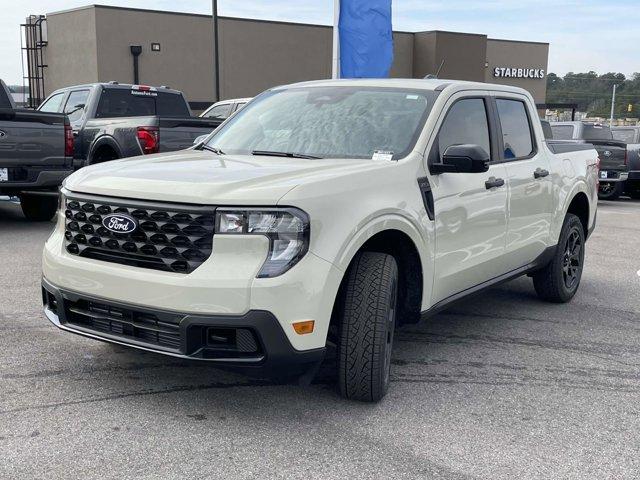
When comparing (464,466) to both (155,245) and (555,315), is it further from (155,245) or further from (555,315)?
(555,315)

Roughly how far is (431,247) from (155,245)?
1.64 metres

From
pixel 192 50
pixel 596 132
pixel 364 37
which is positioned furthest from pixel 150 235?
pixel 192 50

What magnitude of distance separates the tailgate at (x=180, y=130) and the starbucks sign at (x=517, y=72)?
3574 cm

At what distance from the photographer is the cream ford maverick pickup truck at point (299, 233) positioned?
365cm

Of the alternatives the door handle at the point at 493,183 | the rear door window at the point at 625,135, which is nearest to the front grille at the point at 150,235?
the door handle at the point at 493,183

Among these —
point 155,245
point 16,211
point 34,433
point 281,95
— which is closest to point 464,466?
point 155,245

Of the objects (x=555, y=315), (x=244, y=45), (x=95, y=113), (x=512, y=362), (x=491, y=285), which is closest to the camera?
(x=512, y=362)

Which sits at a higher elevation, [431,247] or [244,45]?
[244,45]

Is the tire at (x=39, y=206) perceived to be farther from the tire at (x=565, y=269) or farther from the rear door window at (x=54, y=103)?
the tire at (x=565, y=269)

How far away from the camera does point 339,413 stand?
406 centimetres

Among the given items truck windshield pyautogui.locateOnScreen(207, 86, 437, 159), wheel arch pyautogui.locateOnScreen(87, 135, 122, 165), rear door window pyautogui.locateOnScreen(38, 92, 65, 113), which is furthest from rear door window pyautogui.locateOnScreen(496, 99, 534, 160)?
rear door window pyautogui.locateOnScreen(38, 92, 65, 113)

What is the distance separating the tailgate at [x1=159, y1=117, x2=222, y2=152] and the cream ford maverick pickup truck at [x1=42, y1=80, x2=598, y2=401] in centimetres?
468

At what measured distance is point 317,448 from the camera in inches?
143

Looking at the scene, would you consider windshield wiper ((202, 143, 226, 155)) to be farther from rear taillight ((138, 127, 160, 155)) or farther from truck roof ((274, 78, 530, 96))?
rear taillight ((138, 127, 160, 155))
